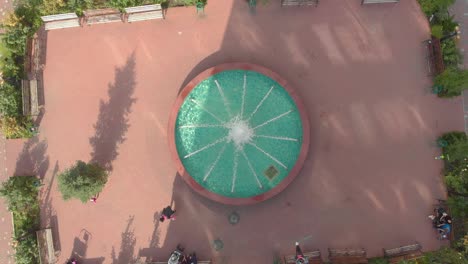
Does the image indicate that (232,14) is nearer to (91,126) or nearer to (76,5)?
(76,5)

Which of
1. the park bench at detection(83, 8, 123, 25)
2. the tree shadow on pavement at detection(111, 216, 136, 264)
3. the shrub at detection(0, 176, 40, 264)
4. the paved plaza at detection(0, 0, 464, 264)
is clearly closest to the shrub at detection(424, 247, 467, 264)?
the paved plaza at detection(0, 0, 464, 264)

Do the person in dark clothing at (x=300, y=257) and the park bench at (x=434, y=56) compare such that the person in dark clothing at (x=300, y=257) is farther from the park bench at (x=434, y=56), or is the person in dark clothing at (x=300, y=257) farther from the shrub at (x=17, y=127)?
the shrub at (x=17, y=127)

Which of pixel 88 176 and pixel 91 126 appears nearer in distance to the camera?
pixel 88 176

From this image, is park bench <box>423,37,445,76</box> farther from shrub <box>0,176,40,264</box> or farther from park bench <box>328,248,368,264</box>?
shrub <box>0,176,40,264</box>

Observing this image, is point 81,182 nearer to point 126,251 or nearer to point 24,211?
point 24,211

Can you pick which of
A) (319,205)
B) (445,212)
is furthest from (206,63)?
(445,212)
